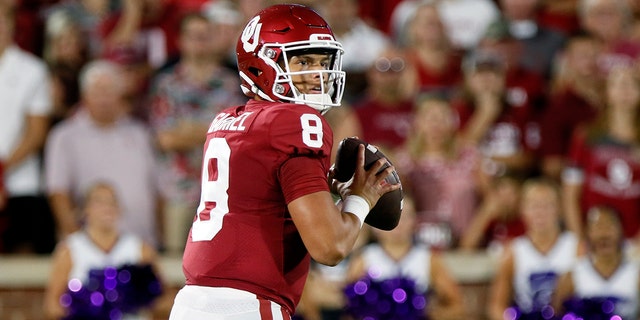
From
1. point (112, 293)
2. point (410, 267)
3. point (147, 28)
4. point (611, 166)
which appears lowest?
point (410, 267)

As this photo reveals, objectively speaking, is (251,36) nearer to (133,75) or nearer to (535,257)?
(535,257)

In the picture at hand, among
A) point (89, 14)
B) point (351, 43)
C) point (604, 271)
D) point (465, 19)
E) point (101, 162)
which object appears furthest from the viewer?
point (465, 19)

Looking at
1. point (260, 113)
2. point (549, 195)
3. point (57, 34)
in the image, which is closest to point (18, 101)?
point (57, 34)

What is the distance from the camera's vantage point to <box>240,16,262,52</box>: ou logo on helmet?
407 centimetres

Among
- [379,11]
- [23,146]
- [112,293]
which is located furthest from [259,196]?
[379,11]

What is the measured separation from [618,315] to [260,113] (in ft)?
13.6

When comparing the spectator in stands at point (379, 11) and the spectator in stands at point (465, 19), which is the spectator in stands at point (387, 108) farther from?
the spectator in stands at point (379, 11)

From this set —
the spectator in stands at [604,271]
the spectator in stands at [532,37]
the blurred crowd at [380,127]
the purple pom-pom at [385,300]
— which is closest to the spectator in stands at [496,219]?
the blurred crowd at [380,127]

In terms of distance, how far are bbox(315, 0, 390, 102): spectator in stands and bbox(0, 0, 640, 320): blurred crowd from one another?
18 millimetres

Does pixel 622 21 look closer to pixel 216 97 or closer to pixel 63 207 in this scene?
pixel 216 97

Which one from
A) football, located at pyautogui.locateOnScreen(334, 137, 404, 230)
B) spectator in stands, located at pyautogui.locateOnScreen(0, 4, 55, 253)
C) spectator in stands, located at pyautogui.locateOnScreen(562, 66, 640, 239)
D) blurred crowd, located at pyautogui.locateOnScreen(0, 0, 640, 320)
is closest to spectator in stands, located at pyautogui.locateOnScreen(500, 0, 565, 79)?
blurred crowd, located at pyautogui.locateOnScreen(0, 0, 640, 320)

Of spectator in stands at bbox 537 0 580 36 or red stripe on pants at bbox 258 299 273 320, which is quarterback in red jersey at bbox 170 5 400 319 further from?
spectator in stands at bbox 537 0 580 36

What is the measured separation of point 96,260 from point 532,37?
403 centimetres

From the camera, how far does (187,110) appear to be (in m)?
8.57
